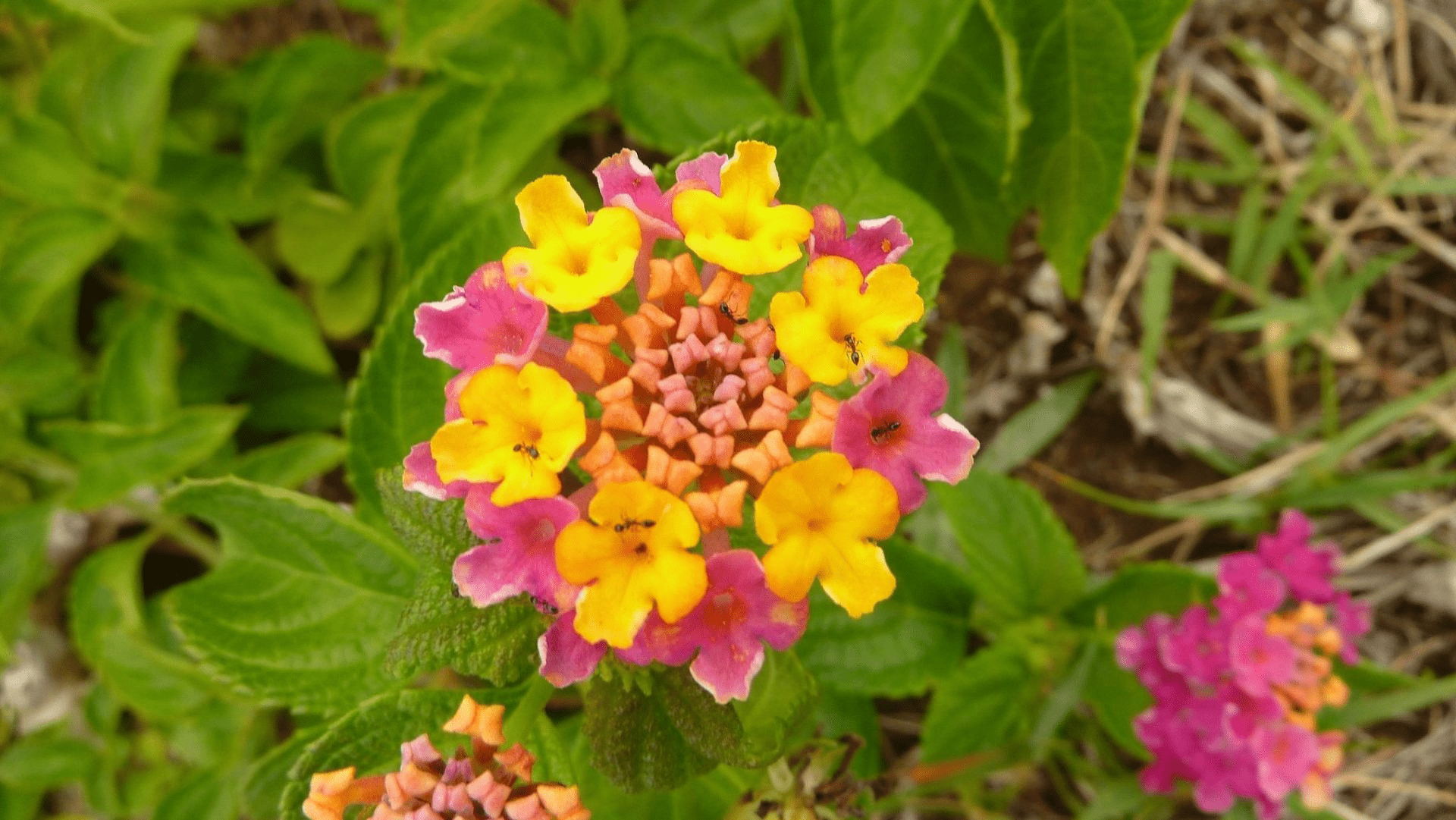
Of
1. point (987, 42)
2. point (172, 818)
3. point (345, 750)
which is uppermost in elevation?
point (987, 42)

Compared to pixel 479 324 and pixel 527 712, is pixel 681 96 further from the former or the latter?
Answer: pixel 527 712

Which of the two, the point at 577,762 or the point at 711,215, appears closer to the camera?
the point at 711,215

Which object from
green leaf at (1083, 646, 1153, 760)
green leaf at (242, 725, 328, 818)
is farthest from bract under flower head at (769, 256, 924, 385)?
green leaf at (1083, 646, 1153, 760)

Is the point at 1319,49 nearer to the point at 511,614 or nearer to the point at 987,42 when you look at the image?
the point at 987,42

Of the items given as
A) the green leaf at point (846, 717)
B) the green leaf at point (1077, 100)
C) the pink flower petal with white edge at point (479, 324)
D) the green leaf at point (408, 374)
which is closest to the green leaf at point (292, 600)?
the green leaf at point (408, 374)

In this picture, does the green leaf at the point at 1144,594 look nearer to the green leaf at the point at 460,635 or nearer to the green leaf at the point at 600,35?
the green leaf at the point at 460,635

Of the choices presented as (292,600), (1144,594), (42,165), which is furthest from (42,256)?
(1144,594)

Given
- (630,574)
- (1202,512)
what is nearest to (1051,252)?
(1202,512)
